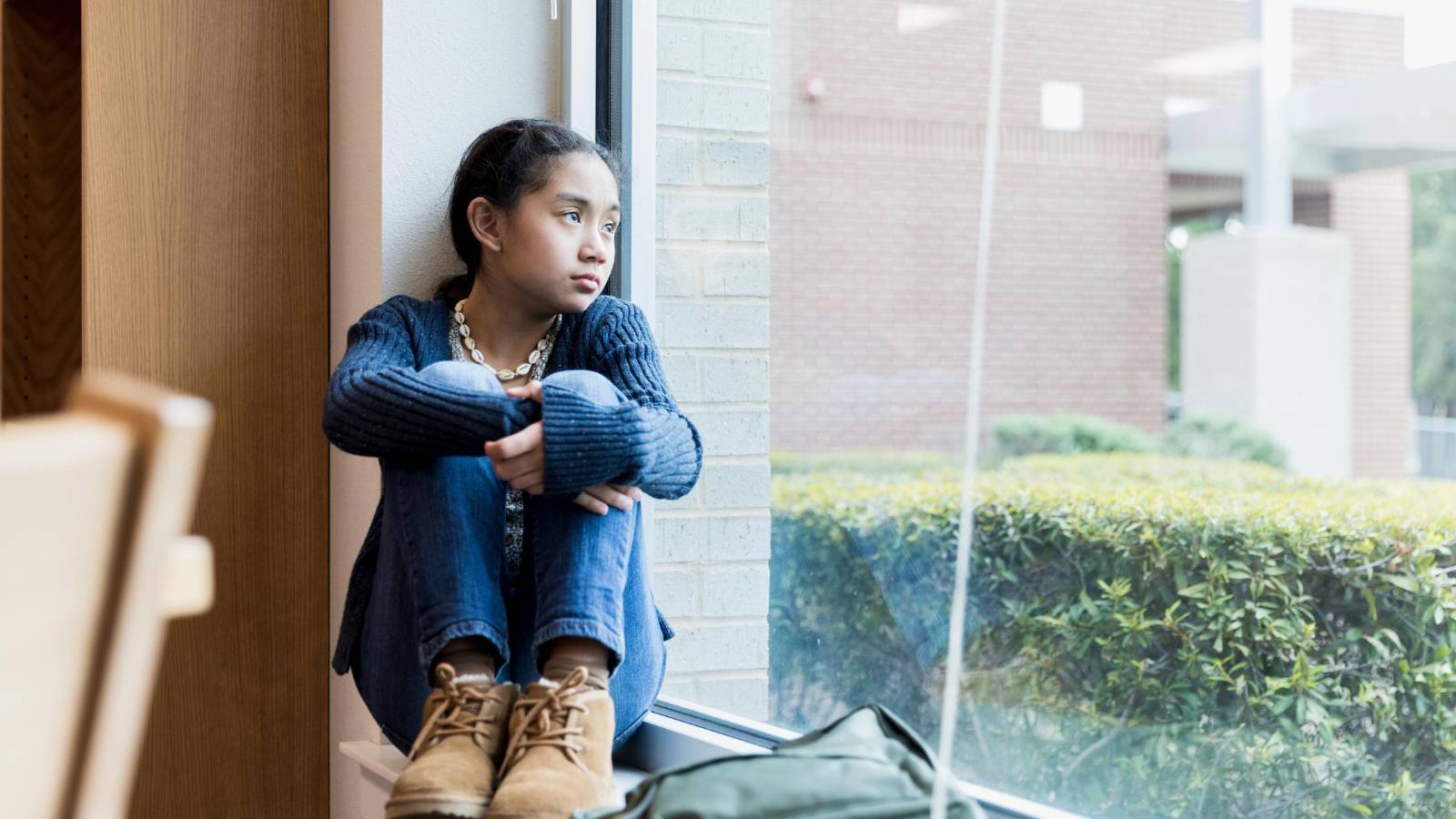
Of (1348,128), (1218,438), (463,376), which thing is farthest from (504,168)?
(1218,438)

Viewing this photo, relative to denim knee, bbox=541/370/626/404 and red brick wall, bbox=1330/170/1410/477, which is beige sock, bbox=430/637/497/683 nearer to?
denim knee, bbox=541/370/626/404

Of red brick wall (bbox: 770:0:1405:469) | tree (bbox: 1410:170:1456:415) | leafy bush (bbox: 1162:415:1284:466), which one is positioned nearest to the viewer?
tree (bbox: 1410:170:1456:415)

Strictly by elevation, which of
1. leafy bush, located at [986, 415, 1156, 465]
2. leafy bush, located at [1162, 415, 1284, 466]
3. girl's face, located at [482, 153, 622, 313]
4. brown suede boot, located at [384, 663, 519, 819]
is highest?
girl's face, located at [482, 153, 622, 313]

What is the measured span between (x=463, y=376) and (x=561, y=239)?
28 centimetres

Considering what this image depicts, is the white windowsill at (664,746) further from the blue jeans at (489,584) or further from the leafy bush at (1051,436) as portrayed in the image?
the leafy bush at (1051,436)

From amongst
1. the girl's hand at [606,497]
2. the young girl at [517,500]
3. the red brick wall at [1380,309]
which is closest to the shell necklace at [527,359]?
the young girl at [517,500]

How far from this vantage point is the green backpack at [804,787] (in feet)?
3.75

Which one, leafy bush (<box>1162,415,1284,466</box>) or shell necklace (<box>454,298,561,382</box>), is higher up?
shell necklace (<box>454,298,561,382</box>)

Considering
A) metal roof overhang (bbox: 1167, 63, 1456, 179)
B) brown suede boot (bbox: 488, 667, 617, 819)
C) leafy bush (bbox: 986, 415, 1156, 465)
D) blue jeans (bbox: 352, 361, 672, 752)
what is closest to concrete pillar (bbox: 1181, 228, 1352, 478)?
metal roof overhang (bbox: 1167, 63, 1456, 179)

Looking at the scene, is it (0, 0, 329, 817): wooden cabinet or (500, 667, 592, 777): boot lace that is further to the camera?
(0, 0, 329, 817): wooden cabinet

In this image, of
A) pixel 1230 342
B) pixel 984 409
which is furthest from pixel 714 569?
pixel 1230 342

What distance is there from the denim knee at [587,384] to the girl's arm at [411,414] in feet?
0.13

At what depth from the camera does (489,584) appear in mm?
1473

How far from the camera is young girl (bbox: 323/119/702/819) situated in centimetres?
137
